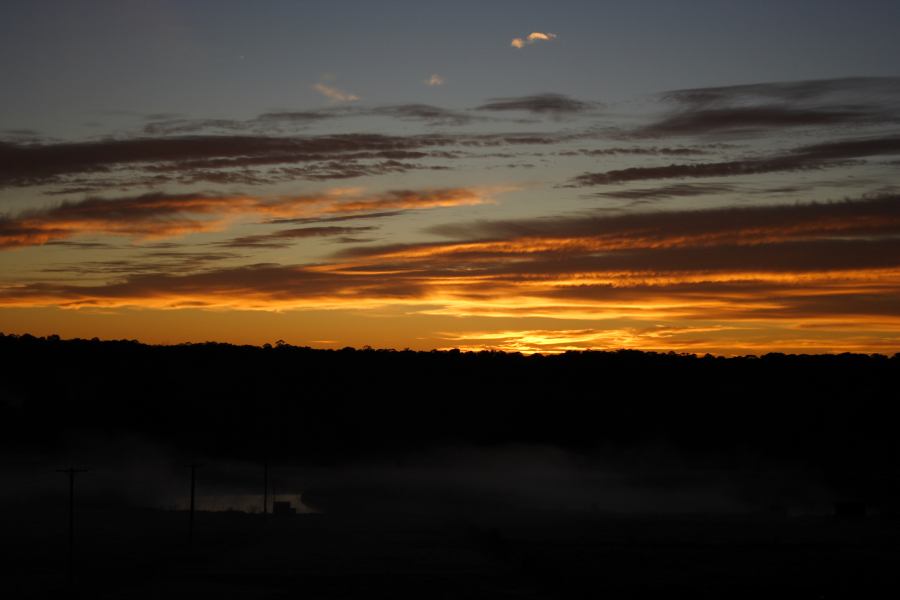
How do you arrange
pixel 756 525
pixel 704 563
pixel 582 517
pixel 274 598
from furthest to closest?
pixel 582 517, pixel 756 525, pixel 704 563, pixel 274 598

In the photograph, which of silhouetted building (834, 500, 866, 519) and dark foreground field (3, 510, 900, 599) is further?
silhouetted building (834, 500, 866, 519)

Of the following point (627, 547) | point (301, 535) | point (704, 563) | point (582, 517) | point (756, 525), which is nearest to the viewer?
point (704, 563)

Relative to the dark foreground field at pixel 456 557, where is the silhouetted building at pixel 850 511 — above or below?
below

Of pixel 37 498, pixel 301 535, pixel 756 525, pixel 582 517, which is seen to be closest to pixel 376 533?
pixel 301 535

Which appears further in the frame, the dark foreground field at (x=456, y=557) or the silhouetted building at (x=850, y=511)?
the silhouetted building at (x=850, y=511)

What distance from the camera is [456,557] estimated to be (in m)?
92.6

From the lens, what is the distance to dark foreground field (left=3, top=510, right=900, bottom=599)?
73438 mm

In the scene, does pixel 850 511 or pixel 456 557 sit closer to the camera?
pixel 456 557

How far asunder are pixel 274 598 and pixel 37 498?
10690 centimetres

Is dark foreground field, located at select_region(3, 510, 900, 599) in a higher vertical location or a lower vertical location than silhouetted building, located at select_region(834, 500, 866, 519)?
higher

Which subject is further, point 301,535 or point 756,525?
point 756,525

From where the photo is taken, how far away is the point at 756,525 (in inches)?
4892

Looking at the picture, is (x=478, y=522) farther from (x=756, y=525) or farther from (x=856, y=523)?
(x=856, y=523)

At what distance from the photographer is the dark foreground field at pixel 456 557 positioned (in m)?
73.4
